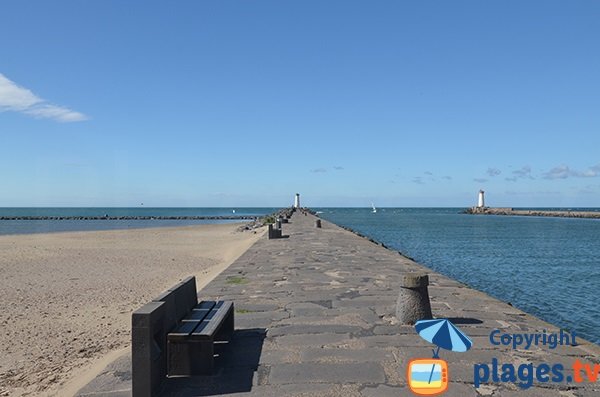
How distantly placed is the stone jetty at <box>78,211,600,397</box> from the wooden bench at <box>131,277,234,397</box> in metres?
0.15

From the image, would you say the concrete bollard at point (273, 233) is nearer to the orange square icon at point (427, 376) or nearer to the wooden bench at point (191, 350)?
the wooden bench at point (191, 350)

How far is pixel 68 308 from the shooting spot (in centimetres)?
864

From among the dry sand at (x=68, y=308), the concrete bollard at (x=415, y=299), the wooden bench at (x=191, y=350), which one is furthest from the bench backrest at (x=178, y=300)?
the concrete bollard at (x=415, y=299)

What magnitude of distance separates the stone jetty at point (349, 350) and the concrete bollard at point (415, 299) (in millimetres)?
181

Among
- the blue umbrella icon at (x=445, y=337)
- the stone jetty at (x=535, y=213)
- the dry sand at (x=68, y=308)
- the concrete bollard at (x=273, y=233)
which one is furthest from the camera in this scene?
the stone jetty at (x=535, y=213)

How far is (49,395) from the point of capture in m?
4.21

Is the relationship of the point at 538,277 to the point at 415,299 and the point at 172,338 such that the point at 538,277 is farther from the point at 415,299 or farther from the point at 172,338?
the point at 172,338

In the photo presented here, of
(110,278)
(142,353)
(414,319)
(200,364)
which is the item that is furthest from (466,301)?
(110,278)

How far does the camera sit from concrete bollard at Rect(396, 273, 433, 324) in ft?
18.2

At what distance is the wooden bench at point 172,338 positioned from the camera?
3561 millimetres

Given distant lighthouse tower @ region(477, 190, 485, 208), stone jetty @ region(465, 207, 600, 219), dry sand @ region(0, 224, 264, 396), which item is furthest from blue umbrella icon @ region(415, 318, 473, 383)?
distant lighthouse tower @ region(477, 190, 485, 208)

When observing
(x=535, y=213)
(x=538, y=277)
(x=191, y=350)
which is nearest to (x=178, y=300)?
(x=191, y=350)

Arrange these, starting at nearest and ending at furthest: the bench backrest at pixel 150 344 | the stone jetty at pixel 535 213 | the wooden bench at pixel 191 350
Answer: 1. the bench backrest at pixel 150 344
2. the wooden bench at pixel 191 350
3. the stone jetty at pixel 535 213

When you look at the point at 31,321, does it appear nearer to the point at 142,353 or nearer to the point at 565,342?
the point at 142,353
